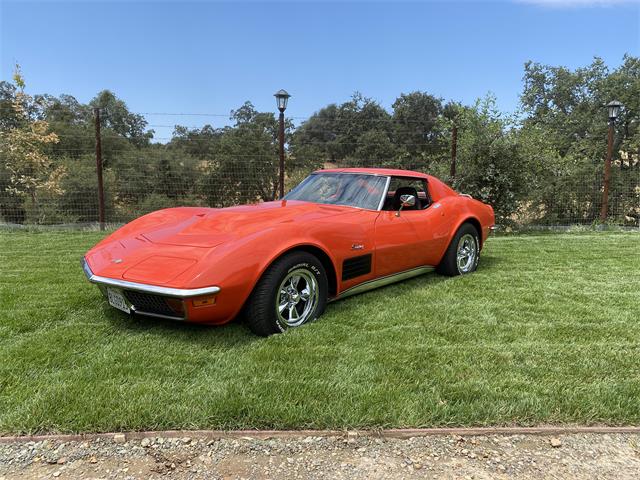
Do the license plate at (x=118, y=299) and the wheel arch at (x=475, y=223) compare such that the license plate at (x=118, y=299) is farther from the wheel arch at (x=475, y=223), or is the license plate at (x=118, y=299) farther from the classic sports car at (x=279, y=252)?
the wheel arch at (x=475, y=223)

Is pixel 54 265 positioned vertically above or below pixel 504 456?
above

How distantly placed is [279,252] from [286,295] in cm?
38

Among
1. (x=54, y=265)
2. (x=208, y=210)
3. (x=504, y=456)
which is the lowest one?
(x=504, y=456)

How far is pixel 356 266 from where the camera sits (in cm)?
412

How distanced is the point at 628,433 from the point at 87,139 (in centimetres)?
1201

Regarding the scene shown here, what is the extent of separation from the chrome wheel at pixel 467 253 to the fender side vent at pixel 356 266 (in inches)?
71.4

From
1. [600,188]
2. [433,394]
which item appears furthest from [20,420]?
[600,188]

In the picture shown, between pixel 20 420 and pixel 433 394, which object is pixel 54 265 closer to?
pixel 20 420

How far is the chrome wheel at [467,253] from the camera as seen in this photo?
5641mm

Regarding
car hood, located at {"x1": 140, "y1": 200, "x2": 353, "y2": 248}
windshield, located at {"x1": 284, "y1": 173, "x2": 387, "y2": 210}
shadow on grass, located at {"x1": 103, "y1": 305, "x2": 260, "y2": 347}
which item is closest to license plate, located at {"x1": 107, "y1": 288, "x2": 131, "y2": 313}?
shadow on grass, located at {"x1": 103, "y1": 305, "x2": 260, "y2": 347}

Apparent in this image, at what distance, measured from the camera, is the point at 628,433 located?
2.36 metres

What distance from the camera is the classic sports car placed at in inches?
126

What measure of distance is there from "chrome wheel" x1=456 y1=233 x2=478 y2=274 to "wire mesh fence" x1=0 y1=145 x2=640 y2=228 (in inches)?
203

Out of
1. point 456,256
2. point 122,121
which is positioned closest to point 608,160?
point 456,256
